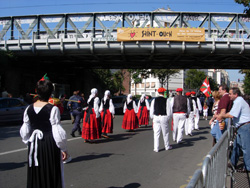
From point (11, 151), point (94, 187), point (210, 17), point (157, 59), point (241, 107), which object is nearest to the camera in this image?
point (94, 187)

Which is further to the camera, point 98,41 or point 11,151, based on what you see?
point 98,41

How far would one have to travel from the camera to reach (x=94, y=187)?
468 cm

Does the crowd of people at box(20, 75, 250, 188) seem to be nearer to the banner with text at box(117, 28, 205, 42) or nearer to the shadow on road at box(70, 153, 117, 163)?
the shadow on road at box(70, 153, 117, 163)

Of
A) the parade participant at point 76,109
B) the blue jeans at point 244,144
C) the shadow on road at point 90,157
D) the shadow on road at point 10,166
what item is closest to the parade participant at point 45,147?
the shadow on road at point 10,166

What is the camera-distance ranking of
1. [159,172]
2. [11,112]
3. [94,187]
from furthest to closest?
[11,112]
[159,172]
[94,187]

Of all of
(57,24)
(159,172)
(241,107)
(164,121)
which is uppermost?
(57,24)

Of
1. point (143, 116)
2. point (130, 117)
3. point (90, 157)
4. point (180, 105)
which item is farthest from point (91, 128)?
point (143, 116)

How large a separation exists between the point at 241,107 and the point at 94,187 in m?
3.28

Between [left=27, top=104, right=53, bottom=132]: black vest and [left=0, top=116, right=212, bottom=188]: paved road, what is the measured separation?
1910 mm

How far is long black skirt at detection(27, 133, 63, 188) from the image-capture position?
3.17 meters

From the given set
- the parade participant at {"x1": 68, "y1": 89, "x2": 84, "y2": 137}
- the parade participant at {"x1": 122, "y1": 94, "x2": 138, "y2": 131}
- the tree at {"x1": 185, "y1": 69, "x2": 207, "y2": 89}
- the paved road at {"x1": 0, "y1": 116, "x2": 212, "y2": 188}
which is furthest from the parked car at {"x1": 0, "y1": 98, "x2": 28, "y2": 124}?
the tree at {"x1": 185, "y1": 69, "x2": 207, "y2": 89}

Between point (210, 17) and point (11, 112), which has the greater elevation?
point (210, 17)

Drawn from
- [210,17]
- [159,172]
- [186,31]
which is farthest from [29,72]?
[159,172]

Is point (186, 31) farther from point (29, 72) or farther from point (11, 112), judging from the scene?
point (29, 72)
